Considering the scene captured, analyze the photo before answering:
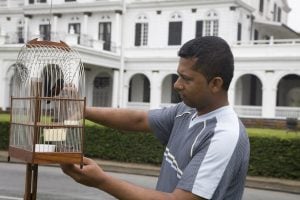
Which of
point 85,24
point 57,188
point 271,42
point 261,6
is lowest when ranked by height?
point 57,188

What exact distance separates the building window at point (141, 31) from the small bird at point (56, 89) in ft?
122

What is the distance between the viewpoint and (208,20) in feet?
123

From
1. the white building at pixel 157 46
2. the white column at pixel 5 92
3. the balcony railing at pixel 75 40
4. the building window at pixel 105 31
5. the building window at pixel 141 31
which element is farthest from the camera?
the building window at pixel 105 31

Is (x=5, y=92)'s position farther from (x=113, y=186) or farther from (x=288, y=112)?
(x=113, y=186)

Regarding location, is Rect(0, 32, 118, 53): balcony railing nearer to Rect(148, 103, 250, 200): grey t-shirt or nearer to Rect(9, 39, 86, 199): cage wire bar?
Rect(9, 39, 86, 199): cage wire bar

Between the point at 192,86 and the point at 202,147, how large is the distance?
10.8 inches

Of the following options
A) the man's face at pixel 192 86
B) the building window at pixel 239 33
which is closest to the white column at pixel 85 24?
the building window at pixel 239 33

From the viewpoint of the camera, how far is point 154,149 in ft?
54.5

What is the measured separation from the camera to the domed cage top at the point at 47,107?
→ 2.58m

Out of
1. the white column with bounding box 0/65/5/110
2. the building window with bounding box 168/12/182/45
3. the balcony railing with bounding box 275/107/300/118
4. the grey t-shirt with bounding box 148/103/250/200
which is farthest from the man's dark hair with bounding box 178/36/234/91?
the building window with bounding box 168/12/182/45

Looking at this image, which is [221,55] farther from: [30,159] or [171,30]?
[171,30]

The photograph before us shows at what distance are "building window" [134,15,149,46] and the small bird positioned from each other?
3706 centimetres

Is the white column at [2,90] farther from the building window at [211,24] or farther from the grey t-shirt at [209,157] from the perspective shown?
the grey t-shirt at [209,157]

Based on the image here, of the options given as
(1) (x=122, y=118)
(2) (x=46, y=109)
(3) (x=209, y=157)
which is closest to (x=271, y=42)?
(1) (x=122, y=118)
